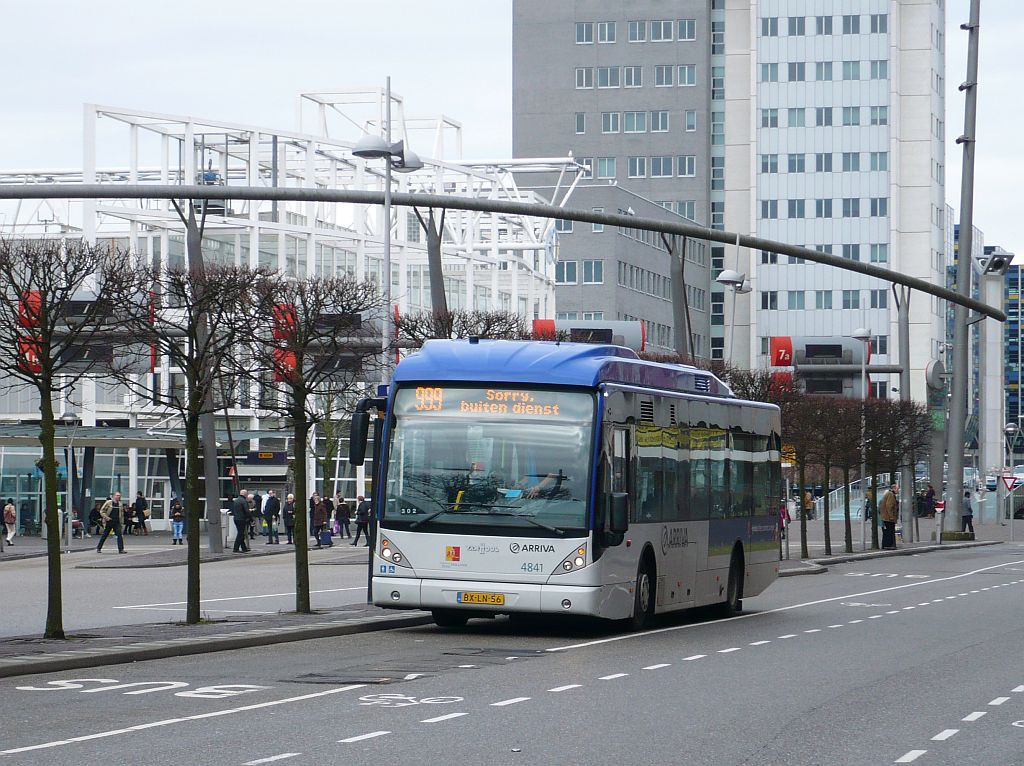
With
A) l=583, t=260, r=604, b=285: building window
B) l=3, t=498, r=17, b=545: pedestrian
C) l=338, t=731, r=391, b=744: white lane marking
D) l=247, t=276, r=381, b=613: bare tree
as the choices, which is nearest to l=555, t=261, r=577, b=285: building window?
l=583, t=260, r=604, b=285: building window

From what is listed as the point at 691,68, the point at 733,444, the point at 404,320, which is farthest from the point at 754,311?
the point at 733,444

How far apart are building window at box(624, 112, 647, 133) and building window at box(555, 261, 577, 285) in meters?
16.3

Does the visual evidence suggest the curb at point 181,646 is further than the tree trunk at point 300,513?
No

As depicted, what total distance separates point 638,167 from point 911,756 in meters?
123

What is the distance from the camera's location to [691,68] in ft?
432

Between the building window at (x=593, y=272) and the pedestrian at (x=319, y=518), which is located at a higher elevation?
the building window at (x=593, y=272)

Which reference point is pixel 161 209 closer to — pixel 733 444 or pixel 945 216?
pixel 733 444

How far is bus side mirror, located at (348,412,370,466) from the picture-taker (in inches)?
755

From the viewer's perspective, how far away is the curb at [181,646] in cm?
1540

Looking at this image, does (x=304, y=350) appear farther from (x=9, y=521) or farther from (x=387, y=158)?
(x=9, y=521)

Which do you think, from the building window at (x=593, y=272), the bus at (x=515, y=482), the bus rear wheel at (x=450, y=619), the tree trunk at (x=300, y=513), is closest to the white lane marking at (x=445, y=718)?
the bus at (x=515, y=482)

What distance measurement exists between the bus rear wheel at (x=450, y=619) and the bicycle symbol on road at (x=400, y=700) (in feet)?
25.9

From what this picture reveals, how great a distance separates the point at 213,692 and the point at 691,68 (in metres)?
122

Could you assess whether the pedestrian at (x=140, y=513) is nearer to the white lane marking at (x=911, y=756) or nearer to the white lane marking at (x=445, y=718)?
the white lane marking at (x=445, y=718)
